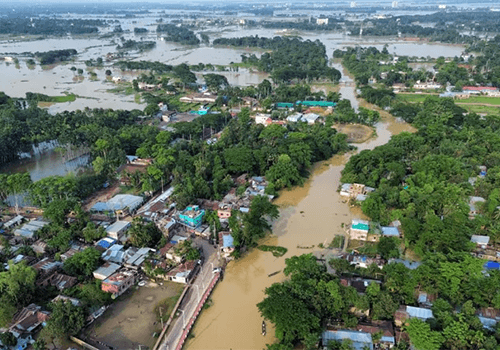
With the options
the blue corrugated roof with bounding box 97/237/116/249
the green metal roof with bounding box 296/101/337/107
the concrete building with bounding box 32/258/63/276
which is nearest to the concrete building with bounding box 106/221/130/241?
the blue corrugated roof with bounding box 97/237/116/249

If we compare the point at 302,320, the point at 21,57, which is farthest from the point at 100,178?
the point at 21,57

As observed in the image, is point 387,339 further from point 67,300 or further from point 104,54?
point 104,54

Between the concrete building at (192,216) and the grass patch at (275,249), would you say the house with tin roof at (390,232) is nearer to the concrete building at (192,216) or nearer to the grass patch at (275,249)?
the grass patch at (275,249)

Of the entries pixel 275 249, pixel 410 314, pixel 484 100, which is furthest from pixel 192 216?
pixel 484 100

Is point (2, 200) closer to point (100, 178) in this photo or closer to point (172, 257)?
point (100, 178)

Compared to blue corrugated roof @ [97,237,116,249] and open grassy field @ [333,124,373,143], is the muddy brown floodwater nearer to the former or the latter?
A: open grassy field @ [333,124,373,143]

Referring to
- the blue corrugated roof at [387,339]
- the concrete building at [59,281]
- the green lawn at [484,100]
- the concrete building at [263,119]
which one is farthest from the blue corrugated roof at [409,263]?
the green lawn at [484,100]

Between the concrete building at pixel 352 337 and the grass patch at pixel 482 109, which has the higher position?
the concrete building at pixel 352 337
